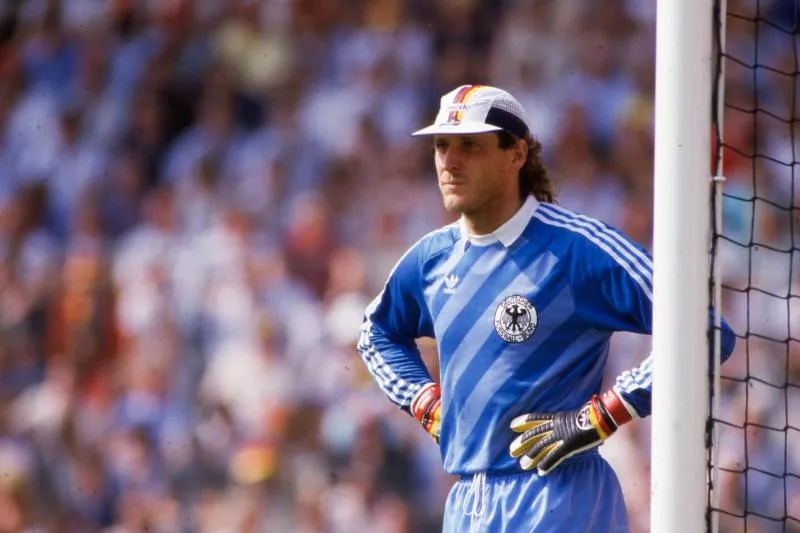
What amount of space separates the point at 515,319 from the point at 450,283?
0.94 ft

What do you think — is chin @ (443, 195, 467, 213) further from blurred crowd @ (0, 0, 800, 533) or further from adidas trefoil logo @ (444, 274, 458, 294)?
blurred crowd @ (0, 0, 800, 533)

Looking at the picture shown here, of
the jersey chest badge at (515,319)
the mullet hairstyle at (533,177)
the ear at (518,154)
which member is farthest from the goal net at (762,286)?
the jersey chest badge at (515,319)

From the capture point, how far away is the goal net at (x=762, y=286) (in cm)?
703

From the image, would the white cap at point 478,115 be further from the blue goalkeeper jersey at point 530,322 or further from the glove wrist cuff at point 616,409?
the glove wrist cuff at point 616,409

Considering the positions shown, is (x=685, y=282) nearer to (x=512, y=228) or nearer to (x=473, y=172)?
(x=512, y=228)

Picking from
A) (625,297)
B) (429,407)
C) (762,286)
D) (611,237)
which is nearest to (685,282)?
(625,297)

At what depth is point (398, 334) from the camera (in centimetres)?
504

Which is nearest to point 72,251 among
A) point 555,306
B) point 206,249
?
point 206,249

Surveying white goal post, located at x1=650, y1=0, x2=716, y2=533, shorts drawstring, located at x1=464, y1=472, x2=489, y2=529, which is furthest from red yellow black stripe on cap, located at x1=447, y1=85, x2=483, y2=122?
shorts drawstring, located at x1=464, y1=472, x2=489, y2=529

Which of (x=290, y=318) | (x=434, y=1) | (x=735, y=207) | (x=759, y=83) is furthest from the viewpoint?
(x=434, y=1)

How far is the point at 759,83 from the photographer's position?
8.28 m

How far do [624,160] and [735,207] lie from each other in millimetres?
775

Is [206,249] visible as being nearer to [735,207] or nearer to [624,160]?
[624,160]

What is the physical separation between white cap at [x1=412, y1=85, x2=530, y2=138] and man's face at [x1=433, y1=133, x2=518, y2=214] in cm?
5
